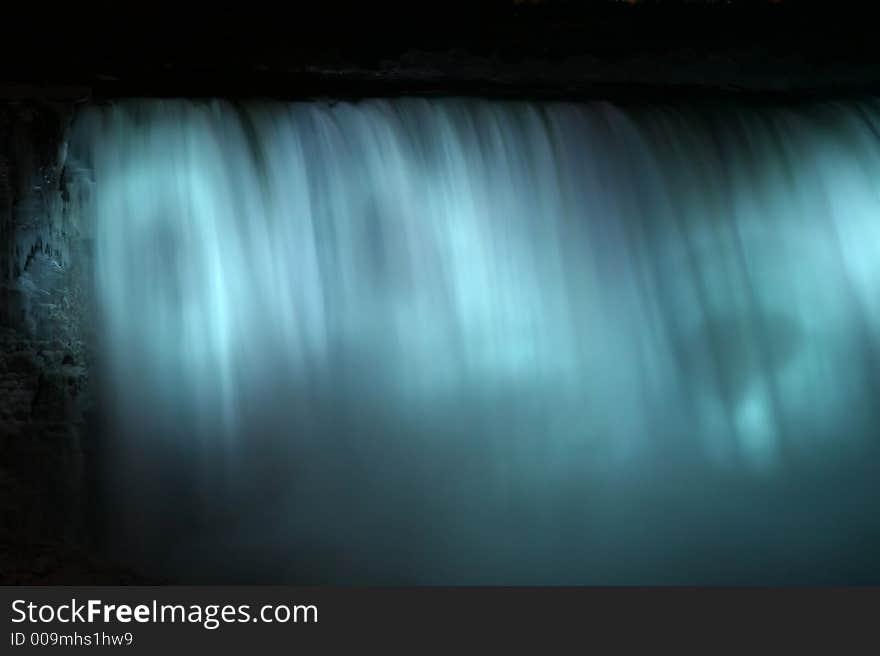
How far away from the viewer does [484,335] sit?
6.58 m

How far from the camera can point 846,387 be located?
6.90 meters

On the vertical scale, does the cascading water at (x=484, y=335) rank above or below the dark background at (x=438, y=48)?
below

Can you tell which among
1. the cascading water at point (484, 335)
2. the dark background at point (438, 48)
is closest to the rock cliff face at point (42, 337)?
the cascading water at point (484, 335)

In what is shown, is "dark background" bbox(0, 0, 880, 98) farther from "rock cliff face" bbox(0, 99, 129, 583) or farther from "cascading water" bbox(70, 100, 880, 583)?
"rock cliff face" bbox(0, 99, 129, 583)

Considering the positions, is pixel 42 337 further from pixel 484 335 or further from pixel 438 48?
pixel 438 48

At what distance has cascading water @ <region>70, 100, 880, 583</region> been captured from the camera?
569cm

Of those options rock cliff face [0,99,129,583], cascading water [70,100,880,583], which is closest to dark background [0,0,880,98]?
cascading water [70,100,880,583]

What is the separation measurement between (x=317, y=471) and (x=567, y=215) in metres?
2.24

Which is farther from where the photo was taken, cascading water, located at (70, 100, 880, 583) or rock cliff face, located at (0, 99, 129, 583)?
cascading water, located at (70, 100, 880, 583)

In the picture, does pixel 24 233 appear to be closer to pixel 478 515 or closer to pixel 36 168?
pixel 36 168

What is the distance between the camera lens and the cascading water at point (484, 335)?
5691 millimetres

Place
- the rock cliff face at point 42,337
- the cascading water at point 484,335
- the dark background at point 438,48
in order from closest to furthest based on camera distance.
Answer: the rock cliff face at point 42,337, the cascading water at point 484,335, the dark background at point 438,48

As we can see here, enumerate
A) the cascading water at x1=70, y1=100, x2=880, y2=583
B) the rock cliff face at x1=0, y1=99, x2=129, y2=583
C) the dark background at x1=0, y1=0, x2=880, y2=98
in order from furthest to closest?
1. the dark background at x1=0, y1=0, x2=880, y2=98
2. the cascading water at x1=70, y1=100, x2=880, y2=583
3. the rock cliff face at x1=0, y1=99, x2=129, y2=583

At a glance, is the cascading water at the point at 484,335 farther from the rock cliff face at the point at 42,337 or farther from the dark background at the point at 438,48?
the dark background at the point at 438,48
